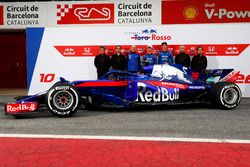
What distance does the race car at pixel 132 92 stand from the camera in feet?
26.3

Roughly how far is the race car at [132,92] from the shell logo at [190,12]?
3845 millimetres

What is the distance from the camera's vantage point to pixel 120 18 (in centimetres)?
1323

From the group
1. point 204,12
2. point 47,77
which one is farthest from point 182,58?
point 47,77

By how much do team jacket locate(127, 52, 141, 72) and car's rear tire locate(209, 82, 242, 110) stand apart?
142 inches

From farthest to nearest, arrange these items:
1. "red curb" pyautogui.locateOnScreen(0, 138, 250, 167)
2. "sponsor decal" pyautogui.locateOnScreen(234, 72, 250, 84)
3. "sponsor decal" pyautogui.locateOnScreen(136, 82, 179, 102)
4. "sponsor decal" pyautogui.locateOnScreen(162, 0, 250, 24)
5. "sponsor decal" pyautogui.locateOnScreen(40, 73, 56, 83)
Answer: "sponsor decal" pyautogui.locateOnScreen(40, 73, 56, 83) → "sponsor decal" pyautogui.locateOnScreen(162, 0, 250, 24) → "sponsor decal" pyautogui.locateOnScreen(234, 72, 250, 84) → "sponsor decal" pyautogui.locateOnScreen(136, 82, 179, 102) → "red curb" pyautogui.locateOnScreen(0, 138, 250, 167)

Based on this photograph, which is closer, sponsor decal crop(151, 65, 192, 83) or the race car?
the race car

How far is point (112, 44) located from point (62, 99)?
17.8ft

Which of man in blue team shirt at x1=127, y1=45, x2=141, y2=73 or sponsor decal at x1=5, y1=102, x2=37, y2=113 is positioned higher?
man in blue team shirt at x1=127, y1=45, x2=141, y2=73

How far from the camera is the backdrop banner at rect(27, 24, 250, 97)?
12.6 metres

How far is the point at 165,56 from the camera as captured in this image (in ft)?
39.8

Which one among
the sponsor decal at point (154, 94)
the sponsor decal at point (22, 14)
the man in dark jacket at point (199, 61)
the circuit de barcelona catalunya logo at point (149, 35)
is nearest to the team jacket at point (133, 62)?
the circuit de barcelona catalunya logo at point (149, 35)

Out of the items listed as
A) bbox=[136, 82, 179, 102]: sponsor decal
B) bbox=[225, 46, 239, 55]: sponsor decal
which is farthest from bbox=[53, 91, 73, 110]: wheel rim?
bbox=[225, 46, 239, 55]: sponsor decal

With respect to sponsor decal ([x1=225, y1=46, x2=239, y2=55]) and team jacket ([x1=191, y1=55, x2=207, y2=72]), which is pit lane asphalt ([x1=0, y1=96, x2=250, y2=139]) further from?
sponsor decal ([x1=225, y1=46, x2=239, y2=55])

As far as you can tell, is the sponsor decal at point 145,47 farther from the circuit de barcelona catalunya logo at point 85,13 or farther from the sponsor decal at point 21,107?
the sponsor decal at point 21,107
